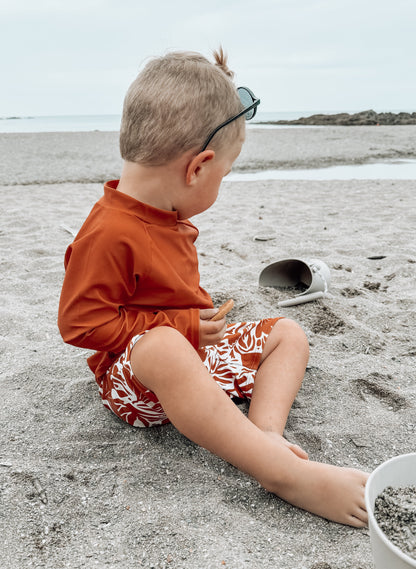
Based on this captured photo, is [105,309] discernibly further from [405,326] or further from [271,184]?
[271,184]

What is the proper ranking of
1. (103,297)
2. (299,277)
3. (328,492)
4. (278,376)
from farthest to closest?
(299,277) < (278,376) < (103,297) < (328,492)

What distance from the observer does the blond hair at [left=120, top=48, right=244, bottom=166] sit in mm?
1381

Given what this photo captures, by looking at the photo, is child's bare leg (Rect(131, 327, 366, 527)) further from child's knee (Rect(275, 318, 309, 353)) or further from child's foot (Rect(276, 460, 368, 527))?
child's knee (Rect(275, 318, 309, 353))

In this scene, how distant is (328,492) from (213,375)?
1.97ft

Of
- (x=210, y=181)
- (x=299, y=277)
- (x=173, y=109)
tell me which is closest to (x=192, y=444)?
(x=210, y=181)

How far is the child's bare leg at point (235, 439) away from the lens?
1293 mm

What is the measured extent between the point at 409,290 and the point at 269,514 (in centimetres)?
177

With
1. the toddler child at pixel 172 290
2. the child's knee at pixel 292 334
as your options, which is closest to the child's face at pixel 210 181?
the toddler child at pixel 172 290

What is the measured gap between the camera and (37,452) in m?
1.52

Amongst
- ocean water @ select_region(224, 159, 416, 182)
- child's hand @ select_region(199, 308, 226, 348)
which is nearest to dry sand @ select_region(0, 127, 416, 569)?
child's hand @ select_region(199, 308, 226, 348)

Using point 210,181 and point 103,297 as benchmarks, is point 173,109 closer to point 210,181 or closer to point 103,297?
point 210,181

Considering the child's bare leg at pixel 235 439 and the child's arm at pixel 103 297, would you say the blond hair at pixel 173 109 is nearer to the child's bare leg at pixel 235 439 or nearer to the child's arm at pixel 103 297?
the child's arm at pixel 103 297

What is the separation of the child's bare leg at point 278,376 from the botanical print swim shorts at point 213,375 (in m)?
0.04

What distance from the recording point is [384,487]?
1.11 metres
